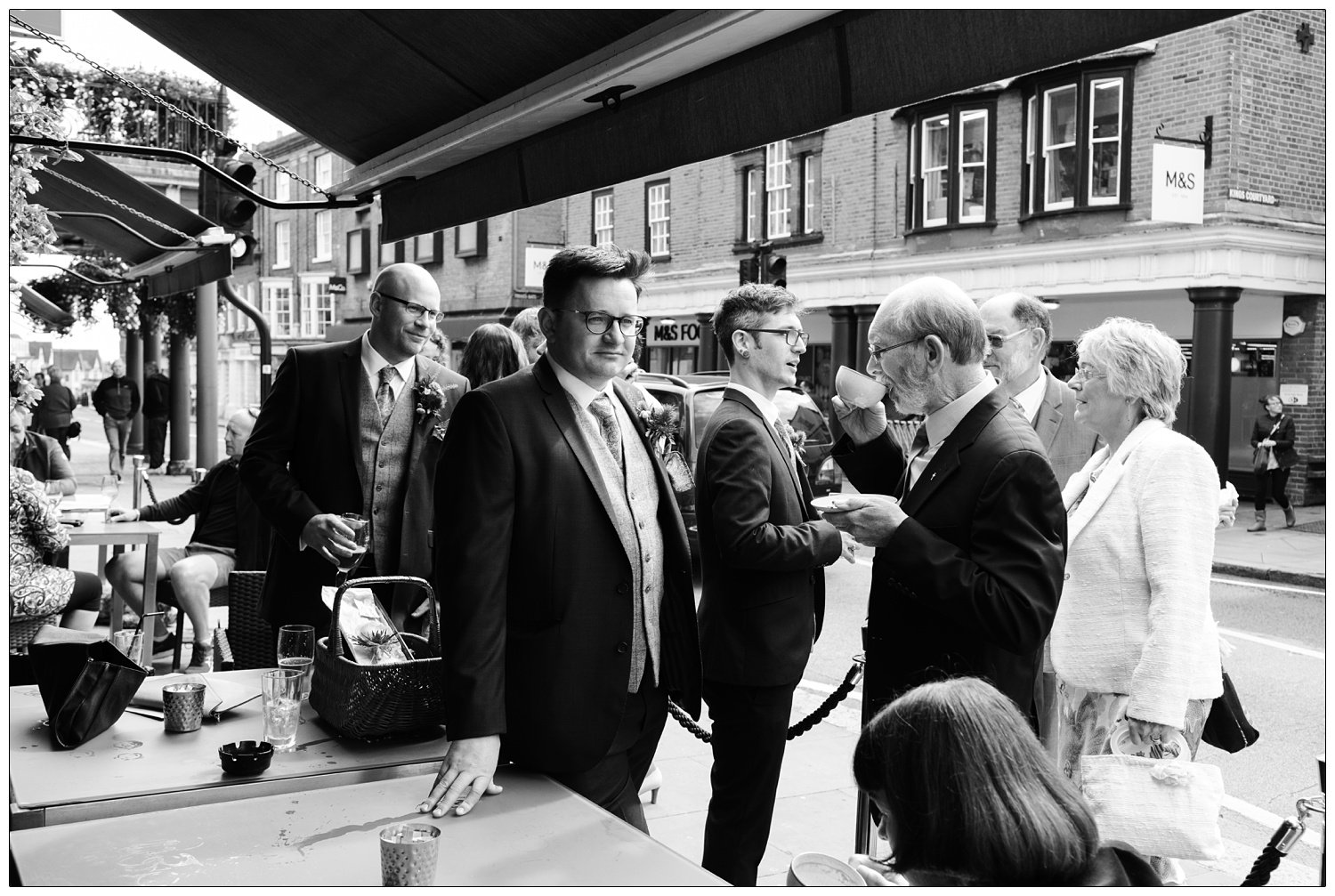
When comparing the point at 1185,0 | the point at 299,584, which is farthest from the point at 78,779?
the point at 1185,0

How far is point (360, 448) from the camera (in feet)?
12.8

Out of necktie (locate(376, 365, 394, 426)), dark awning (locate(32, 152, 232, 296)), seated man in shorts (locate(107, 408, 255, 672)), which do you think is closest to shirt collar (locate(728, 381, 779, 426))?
necktie (locate(376, 365, 394, 426))

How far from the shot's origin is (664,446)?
3.91 metres

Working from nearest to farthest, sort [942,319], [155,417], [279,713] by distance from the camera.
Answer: [279,713] < [942,319] < [155,417]

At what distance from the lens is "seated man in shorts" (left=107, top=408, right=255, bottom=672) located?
20.9 feet

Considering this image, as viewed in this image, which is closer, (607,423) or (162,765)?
(162,765)

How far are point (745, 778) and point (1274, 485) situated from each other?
14635 mm

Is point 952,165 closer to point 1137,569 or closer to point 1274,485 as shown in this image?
point 1274,485

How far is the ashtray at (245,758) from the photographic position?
2.38 metres

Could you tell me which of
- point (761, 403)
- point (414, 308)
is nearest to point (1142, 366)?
point (761, 403)

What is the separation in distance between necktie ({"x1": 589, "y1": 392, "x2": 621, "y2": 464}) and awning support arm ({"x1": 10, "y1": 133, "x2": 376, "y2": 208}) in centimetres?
Result: 249

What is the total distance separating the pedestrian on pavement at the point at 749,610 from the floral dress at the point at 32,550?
3.50 meters

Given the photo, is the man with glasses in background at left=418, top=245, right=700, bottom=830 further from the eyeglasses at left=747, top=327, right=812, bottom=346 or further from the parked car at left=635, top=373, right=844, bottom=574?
the parked car at left=635, top=373, right=844, bottom=574

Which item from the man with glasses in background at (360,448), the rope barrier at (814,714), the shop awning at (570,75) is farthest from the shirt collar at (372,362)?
the rope barrier at (814,714)
